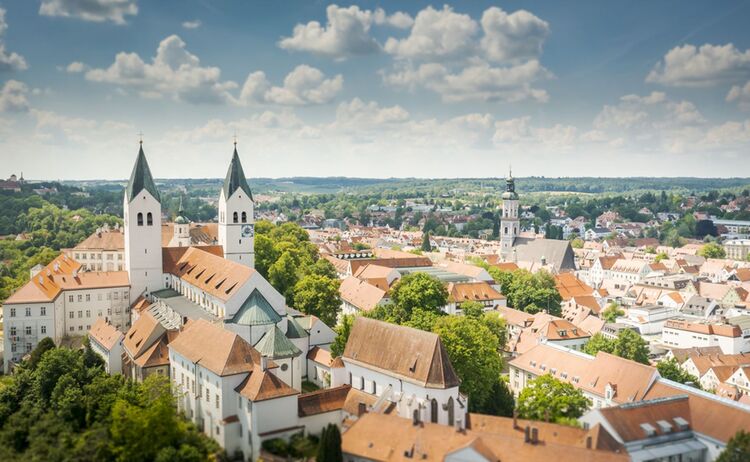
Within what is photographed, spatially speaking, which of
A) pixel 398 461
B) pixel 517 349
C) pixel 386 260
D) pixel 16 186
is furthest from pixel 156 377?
pixel 16 186

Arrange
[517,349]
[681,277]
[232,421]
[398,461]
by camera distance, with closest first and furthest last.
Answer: [398,461] → [232,421] → [517,349] → [681,277]

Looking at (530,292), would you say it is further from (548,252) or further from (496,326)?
(548,252)

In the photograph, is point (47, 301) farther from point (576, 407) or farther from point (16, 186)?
point (16, 186)

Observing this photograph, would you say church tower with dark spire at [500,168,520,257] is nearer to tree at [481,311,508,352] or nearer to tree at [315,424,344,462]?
tree at [481,311,508,352]

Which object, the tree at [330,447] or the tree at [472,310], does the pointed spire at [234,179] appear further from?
the tree at [330,447]

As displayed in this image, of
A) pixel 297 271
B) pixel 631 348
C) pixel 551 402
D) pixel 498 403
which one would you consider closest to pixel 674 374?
pixel 631 348

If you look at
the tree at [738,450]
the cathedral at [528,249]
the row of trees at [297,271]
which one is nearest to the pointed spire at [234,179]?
the row of trees at [297,271]
